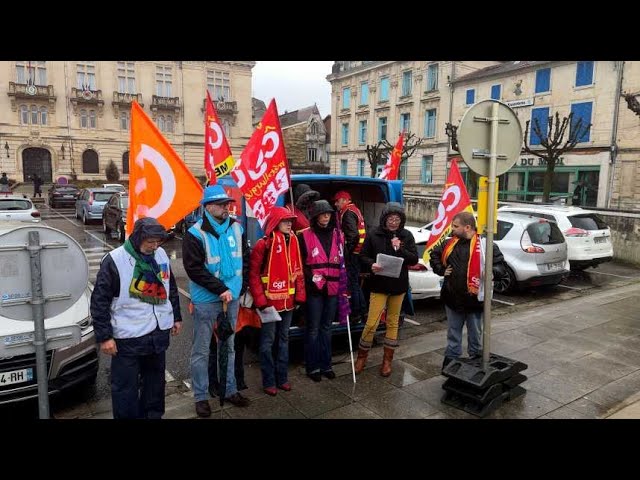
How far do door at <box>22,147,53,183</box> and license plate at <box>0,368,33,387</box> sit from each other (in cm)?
4849

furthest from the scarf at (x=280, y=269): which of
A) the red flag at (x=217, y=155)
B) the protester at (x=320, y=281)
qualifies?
the red flag at (x=217, y=155)

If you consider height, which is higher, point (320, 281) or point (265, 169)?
point (265, 169)

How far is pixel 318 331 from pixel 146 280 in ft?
6.74

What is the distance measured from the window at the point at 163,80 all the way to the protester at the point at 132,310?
5310cm

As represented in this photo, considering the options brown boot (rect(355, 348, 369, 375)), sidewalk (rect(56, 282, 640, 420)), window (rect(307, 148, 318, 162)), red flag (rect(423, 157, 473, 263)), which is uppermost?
window (rect(307, 148, 318, 162))

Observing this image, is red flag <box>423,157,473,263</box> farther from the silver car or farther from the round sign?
the round sign

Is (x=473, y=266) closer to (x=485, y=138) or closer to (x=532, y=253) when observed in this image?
(x=485, y=138)

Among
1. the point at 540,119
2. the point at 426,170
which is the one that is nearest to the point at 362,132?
the point at 426,170

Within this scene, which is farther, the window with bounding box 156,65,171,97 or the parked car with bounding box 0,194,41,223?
the window with bounding box 156,65,171,97

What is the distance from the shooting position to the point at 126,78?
50000 mm

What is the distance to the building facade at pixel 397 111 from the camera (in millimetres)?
38344

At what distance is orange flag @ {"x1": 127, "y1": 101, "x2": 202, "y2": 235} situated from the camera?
3994 mm

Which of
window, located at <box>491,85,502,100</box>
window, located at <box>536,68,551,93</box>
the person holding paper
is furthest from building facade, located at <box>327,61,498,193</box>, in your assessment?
the person holding paper
